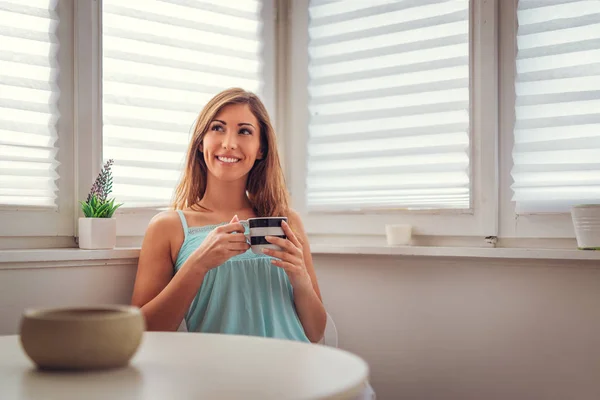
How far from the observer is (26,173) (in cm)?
184

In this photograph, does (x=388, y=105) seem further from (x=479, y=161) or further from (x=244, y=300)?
(x=244, y=300)

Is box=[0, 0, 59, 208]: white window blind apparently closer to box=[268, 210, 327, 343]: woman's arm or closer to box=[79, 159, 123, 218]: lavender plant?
box=[79, 159, 123, 218]: lavender plant

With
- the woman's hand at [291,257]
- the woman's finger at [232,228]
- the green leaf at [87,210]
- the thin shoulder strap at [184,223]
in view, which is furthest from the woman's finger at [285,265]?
the green leaf at [87,210]

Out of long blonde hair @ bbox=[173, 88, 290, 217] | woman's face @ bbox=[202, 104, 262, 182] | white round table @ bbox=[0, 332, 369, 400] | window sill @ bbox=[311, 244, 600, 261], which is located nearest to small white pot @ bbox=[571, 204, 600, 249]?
window sill @ bbox=[311, 244, 600, 261]

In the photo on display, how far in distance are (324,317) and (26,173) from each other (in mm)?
960

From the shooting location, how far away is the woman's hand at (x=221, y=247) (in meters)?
1.54

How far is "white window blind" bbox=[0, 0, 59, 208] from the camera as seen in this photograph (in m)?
1.81

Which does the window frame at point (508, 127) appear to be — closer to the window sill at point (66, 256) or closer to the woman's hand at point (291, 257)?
the woman's hand at point (291, 257)

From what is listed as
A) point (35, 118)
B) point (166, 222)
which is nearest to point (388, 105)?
point (166, 222)

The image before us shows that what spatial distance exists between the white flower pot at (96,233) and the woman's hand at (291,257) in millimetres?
555

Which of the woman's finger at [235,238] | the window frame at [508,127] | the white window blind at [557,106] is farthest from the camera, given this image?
the window frame at [508,127]

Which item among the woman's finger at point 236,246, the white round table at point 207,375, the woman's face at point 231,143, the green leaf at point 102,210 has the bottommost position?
the white round table at point 207,375

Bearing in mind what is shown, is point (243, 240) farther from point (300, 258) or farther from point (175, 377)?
point (175, 377)

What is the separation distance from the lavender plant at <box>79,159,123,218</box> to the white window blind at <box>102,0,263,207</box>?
0.47ft
